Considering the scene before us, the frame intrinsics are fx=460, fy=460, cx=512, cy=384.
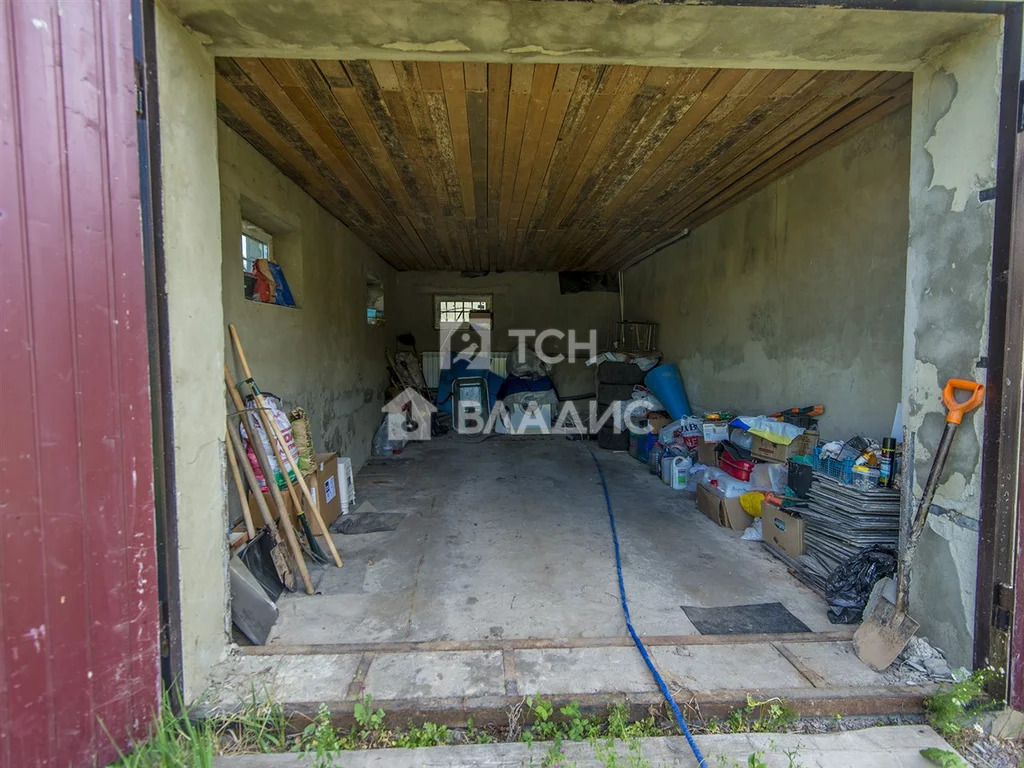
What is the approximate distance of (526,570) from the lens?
2709 millimetres

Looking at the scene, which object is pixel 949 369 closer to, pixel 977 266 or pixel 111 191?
pixel 977 266

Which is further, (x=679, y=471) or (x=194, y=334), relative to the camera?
(x=679, y=471)

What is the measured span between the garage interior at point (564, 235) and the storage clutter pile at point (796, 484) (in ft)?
0.53

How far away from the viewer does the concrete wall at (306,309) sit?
8.53 ft

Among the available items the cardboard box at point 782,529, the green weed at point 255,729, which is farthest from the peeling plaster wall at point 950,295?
the green weed at point 255,729

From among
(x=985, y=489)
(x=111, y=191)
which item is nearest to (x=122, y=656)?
(x=111, y=191)

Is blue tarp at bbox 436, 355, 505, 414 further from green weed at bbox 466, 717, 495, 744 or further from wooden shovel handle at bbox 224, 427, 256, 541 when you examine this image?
green weed at bbox 466, 717, 495, 744

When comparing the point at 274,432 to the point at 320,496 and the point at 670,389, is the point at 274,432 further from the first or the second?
the point at 670,389

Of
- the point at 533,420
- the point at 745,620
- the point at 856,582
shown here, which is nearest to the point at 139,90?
the point at 745,620

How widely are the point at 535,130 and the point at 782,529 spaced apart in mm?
2822

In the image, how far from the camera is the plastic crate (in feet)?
8.23

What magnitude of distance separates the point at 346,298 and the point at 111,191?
3.50 metres

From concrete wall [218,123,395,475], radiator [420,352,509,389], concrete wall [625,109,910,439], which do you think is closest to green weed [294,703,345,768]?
concrete wall [218,123,395,475]

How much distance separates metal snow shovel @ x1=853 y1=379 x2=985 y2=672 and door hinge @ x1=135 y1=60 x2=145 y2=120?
9.22ft
